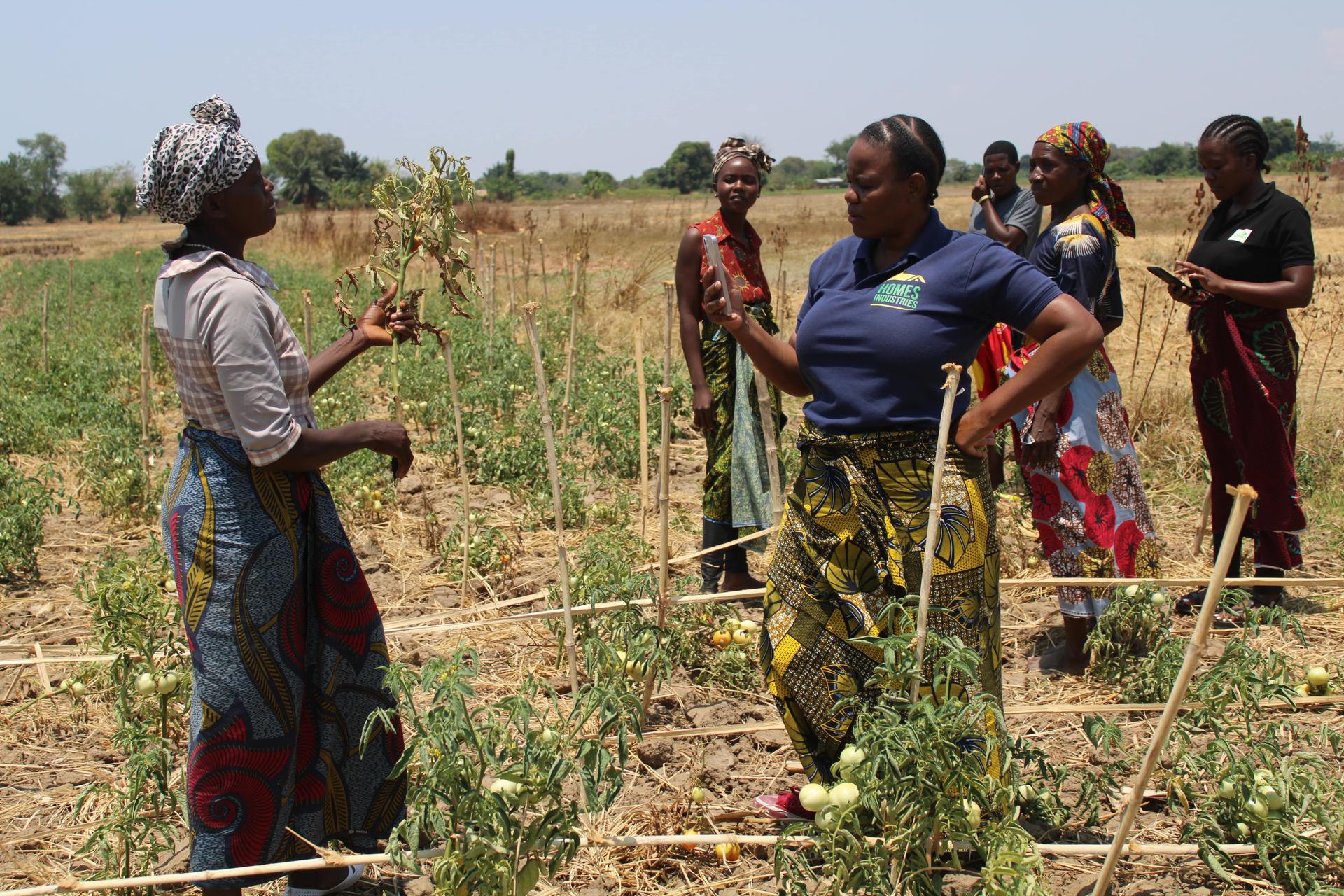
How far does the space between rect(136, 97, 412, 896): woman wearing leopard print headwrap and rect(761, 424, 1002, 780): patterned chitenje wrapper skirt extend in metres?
0.87

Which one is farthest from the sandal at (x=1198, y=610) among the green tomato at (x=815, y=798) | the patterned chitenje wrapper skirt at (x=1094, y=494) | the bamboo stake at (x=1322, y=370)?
the bamboo stake at (x=1322, y=370)

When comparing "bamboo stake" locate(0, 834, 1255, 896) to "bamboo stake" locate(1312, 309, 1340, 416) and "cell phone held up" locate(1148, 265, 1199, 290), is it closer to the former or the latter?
"cell phone held up" locate(1148, 265, 1199, 290)

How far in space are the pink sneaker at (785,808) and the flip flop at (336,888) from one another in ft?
3.08

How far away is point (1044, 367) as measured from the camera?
2049 millimetres

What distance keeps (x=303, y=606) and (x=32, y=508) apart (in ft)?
9.31

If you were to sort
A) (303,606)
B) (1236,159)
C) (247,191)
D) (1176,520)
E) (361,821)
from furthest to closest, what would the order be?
(1176,520) < (1236,159) < (361,821) < (303,606) < (247,191)

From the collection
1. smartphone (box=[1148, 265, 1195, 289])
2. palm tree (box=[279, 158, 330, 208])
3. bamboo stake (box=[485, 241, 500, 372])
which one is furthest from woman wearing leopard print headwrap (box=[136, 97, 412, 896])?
palm tree (box=[279, 158, 330, 208])

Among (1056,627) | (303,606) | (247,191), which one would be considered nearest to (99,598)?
(303,606)

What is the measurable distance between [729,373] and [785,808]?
5.60 ft

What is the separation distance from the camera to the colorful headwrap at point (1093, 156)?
10.1 feet

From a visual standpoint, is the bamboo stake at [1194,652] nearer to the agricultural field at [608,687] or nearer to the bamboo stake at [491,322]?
the agricultural field at [608,687]

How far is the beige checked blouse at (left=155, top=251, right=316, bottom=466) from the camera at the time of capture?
1.86 m

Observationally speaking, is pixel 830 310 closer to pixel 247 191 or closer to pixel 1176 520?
pixel 247 191

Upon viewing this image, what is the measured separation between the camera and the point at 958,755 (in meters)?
1.80
